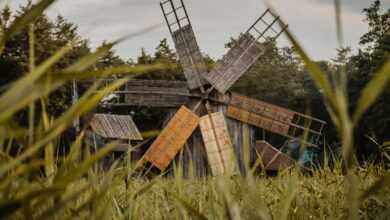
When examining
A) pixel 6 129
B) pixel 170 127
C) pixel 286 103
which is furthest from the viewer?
pixel 286 103

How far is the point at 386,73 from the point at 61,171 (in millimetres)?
490

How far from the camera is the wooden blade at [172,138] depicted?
87.4 feet

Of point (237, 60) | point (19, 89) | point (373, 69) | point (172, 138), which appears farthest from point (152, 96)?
point (19, 89)

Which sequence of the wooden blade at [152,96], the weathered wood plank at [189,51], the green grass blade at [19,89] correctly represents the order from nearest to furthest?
the green grass blade at [19,89] < the weathered wood plank at [189,51] < the wooden blade at [152,96]

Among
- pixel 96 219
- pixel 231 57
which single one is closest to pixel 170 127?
pixel 231 57

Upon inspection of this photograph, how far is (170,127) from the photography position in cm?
2667

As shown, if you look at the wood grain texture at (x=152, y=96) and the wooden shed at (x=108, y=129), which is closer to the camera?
the wood grain texture at (x=152, y=96)

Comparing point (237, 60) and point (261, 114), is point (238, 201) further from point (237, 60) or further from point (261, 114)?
point (261, 114)

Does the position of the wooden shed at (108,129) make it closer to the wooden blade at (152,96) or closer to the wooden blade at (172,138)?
the wooden blade at (152,96)

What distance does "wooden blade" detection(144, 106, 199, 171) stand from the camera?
87.4 feet

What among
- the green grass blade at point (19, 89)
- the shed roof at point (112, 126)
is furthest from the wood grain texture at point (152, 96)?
the green grass blade at point (19, 89)

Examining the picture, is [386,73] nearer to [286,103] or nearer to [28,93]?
[28,93]

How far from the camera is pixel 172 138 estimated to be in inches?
1059

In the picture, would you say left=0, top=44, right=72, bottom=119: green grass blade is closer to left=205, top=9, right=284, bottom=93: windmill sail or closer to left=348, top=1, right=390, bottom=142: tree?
left=205, top=9, right=284, bottom=93: windmill sail
